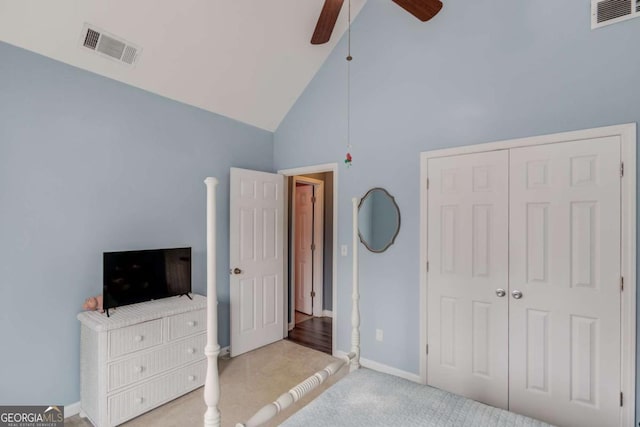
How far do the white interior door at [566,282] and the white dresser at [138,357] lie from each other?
2512 millimetres

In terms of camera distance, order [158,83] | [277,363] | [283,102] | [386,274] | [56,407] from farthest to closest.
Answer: [283,102] < [277,363] < [386,274] < [158,83] < [56,407]

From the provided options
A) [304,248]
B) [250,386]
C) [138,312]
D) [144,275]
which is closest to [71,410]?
[138,312]

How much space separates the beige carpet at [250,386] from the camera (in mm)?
2266

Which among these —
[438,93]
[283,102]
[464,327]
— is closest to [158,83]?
[283,102]

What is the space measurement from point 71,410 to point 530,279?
136 inches

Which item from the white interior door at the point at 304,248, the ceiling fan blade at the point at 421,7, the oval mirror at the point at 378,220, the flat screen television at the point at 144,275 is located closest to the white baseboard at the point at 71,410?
the flat screen television at the point at 144,275

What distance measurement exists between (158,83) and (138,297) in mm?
1815

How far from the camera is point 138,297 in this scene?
2488 mm

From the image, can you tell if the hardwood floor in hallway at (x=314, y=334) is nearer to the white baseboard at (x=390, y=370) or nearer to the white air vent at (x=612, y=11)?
the white baseboard at (x=390, y=370)

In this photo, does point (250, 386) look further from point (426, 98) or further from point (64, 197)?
point (426, 98)

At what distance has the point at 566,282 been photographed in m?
2.15

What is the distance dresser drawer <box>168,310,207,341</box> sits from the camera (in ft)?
8.16

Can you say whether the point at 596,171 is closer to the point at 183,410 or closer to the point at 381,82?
the point at 381,82

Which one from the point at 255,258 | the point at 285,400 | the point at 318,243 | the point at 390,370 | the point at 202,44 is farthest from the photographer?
the point at 318,243
